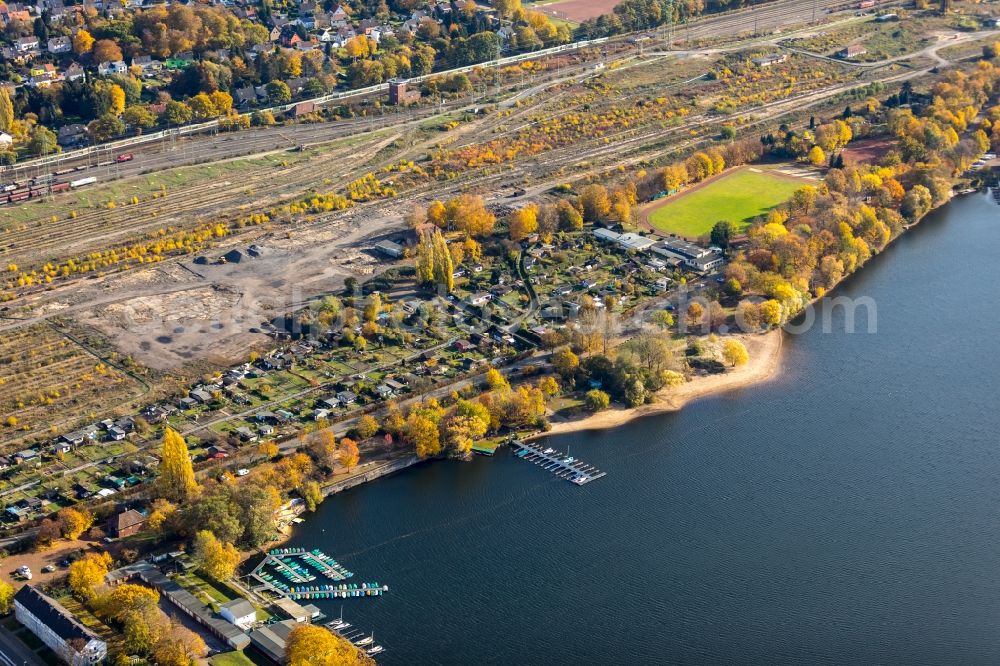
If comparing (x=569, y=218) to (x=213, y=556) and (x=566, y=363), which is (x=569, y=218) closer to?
(x=566, y=363)

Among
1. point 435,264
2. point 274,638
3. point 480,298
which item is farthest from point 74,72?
point 274,638

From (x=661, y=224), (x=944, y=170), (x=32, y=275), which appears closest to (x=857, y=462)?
(x=661, y=224)

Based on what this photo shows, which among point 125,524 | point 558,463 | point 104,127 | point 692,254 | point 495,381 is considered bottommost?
point 558,463

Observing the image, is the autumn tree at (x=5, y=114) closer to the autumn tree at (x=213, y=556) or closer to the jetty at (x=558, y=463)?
the jetty at (x=558, y=463)

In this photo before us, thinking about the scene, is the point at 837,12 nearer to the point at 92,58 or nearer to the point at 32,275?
the point at 92,58

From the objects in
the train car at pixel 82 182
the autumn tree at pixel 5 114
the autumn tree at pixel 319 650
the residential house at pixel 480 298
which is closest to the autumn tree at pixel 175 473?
the autumn tree at pixel 319 650
